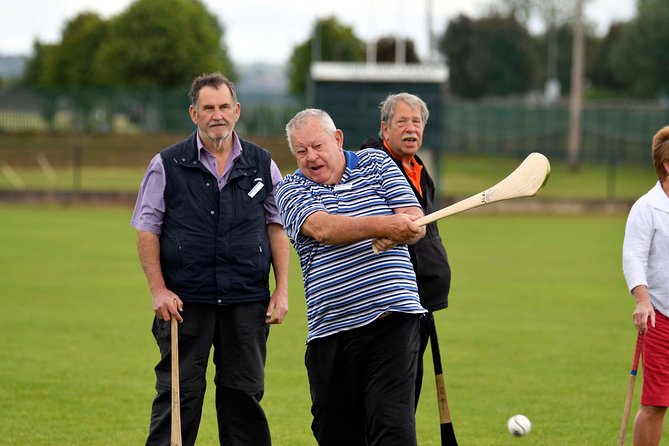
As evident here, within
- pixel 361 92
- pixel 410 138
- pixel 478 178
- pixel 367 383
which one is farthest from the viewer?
pixel 478 178

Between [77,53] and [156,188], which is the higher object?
[156,188]

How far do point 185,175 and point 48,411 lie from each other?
3.13 meters

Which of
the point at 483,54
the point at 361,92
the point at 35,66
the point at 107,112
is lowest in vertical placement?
the point at 107,112

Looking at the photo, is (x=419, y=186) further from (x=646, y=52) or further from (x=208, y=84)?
(x=646, y=52)

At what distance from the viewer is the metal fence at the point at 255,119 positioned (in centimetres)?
4931

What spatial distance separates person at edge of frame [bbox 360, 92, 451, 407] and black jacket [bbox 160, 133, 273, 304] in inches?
41.4

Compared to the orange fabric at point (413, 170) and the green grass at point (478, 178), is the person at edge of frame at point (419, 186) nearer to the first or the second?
the orange fabric at point (413, 170)

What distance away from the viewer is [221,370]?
6691 millimetres

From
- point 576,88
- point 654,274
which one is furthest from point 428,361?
point 576,88

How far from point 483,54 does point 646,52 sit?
21230mm

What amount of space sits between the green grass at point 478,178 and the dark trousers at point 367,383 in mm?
24813

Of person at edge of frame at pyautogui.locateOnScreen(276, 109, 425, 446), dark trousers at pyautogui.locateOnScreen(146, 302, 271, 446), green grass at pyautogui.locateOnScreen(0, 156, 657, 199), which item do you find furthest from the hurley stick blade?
green grass at pyautogui.locateOnScreen(0, 156, 657, 199)

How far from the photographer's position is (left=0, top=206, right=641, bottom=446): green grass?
852 cm

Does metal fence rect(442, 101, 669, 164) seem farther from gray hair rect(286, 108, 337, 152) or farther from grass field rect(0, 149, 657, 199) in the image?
gray hair rect(286, 108, 337, 152)
